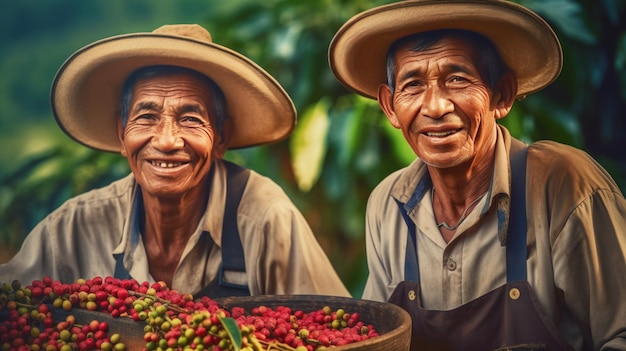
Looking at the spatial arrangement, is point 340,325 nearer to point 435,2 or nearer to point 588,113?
point 435,2

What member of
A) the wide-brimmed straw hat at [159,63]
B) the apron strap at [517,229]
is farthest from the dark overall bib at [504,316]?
the wide-brimmed straw hat at [159,63]

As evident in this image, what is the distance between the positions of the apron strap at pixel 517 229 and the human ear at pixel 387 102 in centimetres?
40

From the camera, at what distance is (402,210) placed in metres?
2.95

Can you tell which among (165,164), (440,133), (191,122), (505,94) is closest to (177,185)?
(165,164)

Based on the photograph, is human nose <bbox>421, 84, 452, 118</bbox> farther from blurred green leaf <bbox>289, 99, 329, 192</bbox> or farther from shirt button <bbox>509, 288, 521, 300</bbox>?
blurred green leaf <bbox>289, 99, 329, 192</bbox>

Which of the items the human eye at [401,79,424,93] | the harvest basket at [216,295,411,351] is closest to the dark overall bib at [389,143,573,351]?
the harvest basket at [216,295,411,351]

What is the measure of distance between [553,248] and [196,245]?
1.18 meters

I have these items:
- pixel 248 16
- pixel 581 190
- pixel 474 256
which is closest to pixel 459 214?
pixel 474 256

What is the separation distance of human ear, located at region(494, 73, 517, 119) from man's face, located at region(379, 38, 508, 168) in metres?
0.03

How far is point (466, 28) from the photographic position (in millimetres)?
2695

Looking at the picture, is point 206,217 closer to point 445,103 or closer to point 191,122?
point 191,122

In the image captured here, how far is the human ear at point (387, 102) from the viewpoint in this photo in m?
2.88

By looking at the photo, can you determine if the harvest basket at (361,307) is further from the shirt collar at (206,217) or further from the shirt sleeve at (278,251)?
the shirt collar at (206,217)

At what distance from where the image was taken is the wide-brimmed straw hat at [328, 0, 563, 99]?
2621 mm
